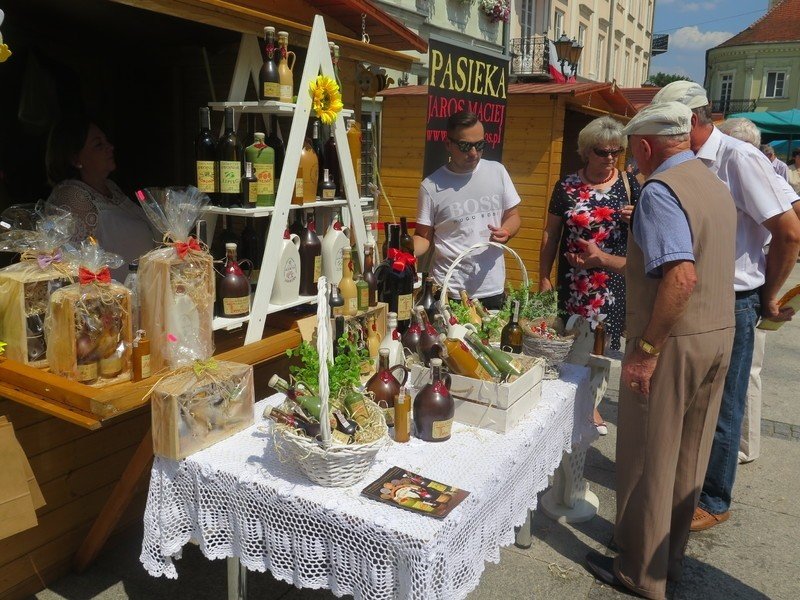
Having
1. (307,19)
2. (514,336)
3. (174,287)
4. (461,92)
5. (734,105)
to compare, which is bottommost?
(514,336)

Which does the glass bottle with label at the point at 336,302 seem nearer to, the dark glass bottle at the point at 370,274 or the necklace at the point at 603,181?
the dark glass bottle at the point at 370,274

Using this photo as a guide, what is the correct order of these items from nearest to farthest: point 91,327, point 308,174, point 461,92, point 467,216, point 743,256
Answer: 1. point 91,327
2. point 308,174
3. point 743,256
4. point 467,216
5. point 461,92

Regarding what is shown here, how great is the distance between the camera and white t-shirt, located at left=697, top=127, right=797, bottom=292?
9.39ft

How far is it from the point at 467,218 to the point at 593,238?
0.70 meters

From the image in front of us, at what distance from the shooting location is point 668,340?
233 centimetres

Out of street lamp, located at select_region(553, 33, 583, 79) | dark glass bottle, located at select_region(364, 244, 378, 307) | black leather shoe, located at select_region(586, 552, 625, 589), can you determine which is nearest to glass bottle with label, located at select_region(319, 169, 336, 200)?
dark glass bottle, located at select_region(364, 244, 378, 307)

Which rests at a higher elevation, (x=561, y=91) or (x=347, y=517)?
(x=561, y=91)

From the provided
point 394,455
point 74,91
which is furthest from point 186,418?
point 74,91

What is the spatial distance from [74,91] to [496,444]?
12.1ft

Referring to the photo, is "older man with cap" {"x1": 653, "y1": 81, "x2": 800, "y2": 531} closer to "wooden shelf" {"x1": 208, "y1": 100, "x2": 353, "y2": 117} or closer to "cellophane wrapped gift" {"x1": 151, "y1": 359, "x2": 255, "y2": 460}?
"wooden shelf" {"x1": 208, "y1": 100, "x2": 353, "y2": 117}

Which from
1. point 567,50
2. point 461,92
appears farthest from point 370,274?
point 567,50

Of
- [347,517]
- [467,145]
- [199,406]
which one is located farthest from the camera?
[467,145]

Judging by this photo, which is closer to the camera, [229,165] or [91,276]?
[91,276]

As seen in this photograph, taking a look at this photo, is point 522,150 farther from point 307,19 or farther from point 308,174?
point 308,174
